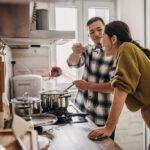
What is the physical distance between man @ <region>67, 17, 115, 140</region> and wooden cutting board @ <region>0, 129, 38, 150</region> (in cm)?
92

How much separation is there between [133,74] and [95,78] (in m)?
0.87

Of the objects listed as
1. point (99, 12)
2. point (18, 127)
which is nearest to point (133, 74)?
point (18, 127)

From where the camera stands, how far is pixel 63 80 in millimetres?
2959

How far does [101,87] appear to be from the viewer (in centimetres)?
177

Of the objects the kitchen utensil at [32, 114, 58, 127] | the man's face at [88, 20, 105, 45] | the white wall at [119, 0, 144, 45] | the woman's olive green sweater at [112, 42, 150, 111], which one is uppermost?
the white wall at [119, 0, 144, 45]

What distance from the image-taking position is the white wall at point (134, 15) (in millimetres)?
2861

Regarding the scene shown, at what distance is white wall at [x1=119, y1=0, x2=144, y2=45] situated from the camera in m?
2.86

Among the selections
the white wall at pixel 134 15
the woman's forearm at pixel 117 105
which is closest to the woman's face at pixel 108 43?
the woman's forearm at pixel 117 105

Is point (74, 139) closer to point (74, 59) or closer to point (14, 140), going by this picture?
point (14, 140)

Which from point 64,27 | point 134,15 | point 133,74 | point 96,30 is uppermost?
point 134,15

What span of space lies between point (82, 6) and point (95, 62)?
1209 mm

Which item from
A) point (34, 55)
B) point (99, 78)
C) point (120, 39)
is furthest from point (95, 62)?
point (34, 55)

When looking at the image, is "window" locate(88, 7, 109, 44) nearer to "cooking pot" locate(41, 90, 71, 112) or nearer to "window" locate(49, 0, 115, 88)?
"window" locate(49, 0, 115, 88)

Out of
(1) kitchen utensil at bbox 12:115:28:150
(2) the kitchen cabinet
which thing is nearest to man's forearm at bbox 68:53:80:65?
(2) the kitchen cabinet
